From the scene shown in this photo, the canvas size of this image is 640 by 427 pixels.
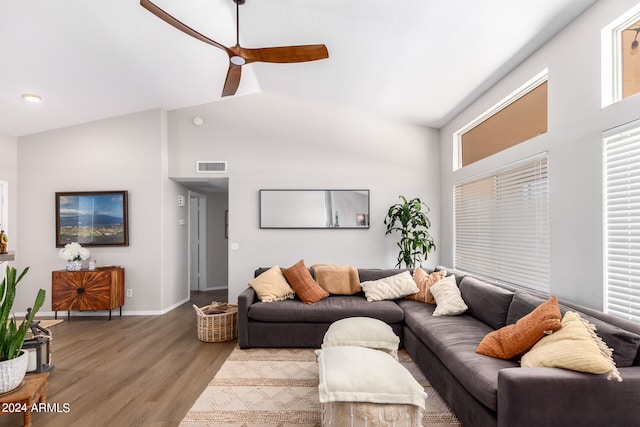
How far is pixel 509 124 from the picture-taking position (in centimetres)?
349

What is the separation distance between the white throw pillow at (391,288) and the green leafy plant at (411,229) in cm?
95

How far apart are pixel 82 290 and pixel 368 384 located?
4371 millimetres

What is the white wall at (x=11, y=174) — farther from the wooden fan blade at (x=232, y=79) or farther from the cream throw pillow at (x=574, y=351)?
the cream throw pillow at (x=574, y=351)

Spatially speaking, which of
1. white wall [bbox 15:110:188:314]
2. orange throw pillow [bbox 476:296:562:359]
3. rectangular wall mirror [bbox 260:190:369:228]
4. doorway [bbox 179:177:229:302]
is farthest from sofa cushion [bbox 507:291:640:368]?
doorway [bbox 179:177:229:302]

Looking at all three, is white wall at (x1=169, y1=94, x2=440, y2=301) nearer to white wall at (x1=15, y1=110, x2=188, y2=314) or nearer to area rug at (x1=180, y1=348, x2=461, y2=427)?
white wall at (x1=15, y1=110, x2=188, y2=314)

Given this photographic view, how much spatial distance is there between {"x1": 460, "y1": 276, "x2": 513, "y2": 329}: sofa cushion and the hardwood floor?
2.41m

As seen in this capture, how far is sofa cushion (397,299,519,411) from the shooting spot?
6.03ft

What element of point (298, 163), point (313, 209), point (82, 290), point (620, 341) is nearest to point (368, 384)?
point (620, 341)

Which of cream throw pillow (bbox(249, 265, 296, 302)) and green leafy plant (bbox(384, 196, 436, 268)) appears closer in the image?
cream throw pillow (bbox(249, 265, 296, 302))

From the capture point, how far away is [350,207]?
5078 mm

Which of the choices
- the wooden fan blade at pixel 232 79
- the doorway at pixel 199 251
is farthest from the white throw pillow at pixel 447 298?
the doorway at pixel 199 251

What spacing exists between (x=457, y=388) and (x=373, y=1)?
9.33 feet

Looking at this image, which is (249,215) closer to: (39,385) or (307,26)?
(307,26)

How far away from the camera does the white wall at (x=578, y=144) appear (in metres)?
2.25
